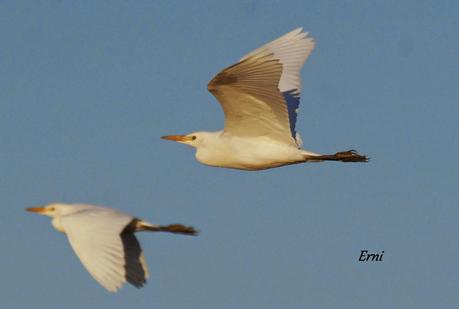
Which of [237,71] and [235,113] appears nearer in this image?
[237,71]

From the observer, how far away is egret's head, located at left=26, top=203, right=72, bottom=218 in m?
16.6

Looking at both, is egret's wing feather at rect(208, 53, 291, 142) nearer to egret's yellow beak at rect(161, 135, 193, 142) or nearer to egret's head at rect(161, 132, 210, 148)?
egret's head at rect(161, 132, 210, 148)

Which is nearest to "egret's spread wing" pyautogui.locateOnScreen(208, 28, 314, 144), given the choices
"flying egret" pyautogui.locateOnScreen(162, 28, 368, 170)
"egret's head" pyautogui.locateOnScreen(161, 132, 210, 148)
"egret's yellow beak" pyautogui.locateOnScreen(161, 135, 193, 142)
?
"flying egret" pyautogui.locateOnScreen(162, 28, 368, 170)

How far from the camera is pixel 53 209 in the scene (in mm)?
17047

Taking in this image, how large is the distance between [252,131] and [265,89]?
1.47 metres

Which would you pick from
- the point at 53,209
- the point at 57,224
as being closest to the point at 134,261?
the point at 57,224

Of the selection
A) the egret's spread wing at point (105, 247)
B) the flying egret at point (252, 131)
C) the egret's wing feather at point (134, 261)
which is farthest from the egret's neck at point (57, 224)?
the flying egret at point (252, 131)

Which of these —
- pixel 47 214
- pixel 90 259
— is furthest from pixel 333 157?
pixel 90 259

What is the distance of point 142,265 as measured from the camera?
15.4 metres

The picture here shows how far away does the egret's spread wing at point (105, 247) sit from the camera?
570 inches

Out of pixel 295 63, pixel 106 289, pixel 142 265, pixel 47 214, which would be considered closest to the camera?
pixel 106 289

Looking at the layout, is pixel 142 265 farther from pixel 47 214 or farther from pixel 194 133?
Answer: pixel 194 133

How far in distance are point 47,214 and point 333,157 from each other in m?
4.49

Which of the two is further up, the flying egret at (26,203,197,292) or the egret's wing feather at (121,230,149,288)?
the flying egret at (26,203,197,292)
